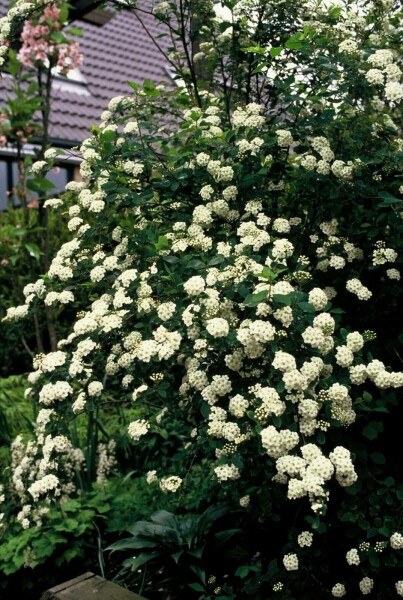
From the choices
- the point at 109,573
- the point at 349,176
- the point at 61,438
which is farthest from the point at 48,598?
the point at 349,176

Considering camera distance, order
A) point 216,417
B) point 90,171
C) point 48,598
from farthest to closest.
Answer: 1. point 90,171
2. point 48,598
3. point 216,417

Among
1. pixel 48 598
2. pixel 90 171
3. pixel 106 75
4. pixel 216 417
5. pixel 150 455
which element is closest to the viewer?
pixel 216 417

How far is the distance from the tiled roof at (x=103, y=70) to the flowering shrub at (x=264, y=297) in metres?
5.75

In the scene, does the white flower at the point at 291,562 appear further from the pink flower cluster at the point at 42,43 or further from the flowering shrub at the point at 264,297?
the pink flower cluster at the point at 42,43

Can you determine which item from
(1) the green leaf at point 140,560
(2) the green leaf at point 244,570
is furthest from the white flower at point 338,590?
(1) the green leaf at point 140,560

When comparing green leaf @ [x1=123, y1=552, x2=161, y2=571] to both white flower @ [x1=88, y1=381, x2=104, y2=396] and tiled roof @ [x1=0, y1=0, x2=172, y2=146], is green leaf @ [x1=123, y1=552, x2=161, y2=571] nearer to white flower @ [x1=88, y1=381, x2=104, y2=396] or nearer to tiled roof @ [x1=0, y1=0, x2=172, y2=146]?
white flower @ [x1=88, y1=381, x2=104, y2=396]

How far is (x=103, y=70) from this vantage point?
1030 cm

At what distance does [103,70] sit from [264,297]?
30.1 ft

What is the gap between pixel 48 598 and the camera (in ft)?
8.45

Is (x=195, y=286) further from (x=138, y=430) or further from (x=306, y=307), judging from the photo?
(x=138, y=430)

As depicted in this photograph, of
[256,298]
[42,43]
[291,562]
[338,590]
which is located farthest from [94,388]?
[42,43]

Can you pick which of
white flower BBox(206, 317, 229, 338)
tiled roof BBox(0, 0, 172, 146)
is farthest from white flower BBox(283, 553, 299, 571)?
tiled roof BBox(0, 0, 172, 146)

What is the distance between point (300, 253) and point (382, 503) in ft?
3.08

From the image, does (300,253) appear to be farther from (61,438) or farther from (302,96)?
(61,438)
